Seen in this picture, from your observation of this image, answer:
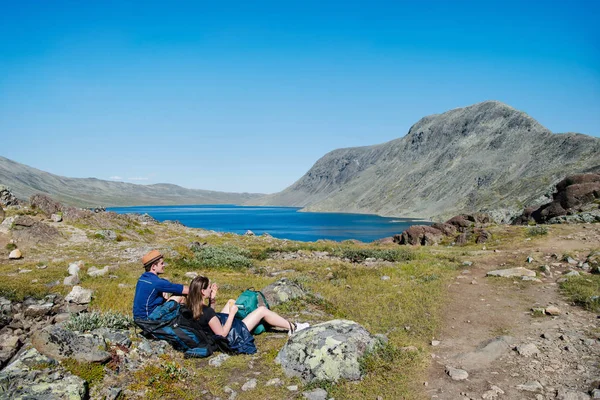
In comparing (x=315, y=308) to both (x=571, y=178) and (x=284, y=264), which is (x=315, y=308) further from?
(x=571, y=178)

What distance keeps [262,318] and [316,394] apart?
326 centimetres

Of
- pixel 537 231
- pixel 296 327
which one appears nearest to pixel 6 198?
pixel 296 327

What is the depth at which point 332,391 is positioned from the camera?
7117 millimetres

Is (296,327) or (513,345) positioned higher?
(513,345)

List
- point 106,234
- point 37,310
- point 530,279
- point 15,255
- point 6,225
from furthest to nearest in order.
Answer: point 106,234 → point 6,225 → point 15,255 → point 530,279 → point 37,310

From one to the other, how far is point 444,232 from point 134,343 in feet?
119

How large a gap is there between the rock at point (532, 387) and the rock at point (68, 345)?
7982 millimetres

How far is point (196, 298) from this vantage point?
8742mm

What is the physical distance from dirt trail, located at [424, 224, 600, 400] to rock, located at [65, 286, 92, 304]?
33.5 ft

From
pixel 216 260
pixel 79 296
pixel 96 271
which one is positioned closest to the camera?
pixel 79 296

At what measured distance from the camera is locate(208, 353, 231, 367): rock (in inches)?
328

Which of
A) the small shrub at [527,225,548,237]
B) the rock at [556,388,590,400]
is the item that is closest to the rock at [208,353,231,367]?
the rock at [556,388,590,400]

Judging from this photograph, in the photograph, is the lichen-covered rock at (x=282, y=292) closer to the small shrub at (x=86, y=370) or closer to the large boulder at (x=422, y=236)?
the small shrub at (x=86, y=370)

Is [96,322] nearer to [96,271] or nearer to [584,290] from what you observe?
[96,271]
